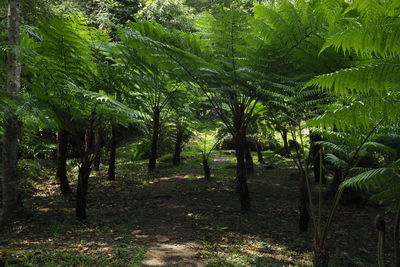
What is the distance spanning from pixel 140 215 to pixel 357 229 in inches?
125

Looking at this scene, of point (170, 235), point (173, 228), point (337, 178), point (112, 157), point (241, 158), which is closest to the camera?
point (170, 235)

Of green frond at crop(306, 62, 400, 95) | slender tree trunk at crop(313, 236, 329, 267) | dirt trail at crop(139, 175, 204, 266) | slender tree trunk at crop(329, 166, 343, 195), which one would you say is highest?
green frond at crop(306, 62, 400, 95)

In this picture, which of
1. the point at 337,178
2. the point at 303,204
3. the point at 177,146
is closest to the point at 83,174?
the point at 303,204

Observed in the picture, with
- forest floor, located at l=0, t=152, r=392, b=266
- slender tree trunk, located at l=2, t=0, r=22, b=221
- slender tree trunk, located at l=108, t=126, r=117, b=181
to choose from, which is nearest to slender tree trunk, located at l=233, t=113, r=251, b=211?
forest floor, located at l=0, t=152, r=392, b=266

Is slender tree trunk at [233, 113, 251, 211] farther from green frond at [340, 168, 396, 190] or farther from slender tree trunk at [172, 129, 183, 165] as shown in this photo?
slender tree trunk at [172, 129, 183, 165]

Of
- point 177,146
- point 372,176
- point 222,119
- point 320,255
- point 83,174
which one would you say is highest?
point 222,119

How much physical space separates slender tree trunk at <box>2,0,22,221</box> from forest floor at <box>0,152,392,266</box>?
26 cm

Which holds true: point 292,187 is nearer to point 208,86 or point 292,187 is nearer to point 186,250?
point 208,86

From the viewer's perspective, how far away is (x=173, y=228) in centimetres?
385

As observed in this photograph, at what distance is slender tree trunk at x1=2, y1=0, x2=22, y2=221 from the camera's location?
3.54 meters

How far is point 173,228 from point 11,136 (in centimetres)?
238

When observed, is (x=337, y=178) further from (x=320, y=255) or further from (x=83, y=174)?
(x=83, y=174)

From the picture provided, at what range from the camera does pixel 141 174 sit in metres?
7.55

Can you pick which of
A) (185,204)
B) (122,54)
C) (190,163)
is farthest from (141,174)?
(122,54)
